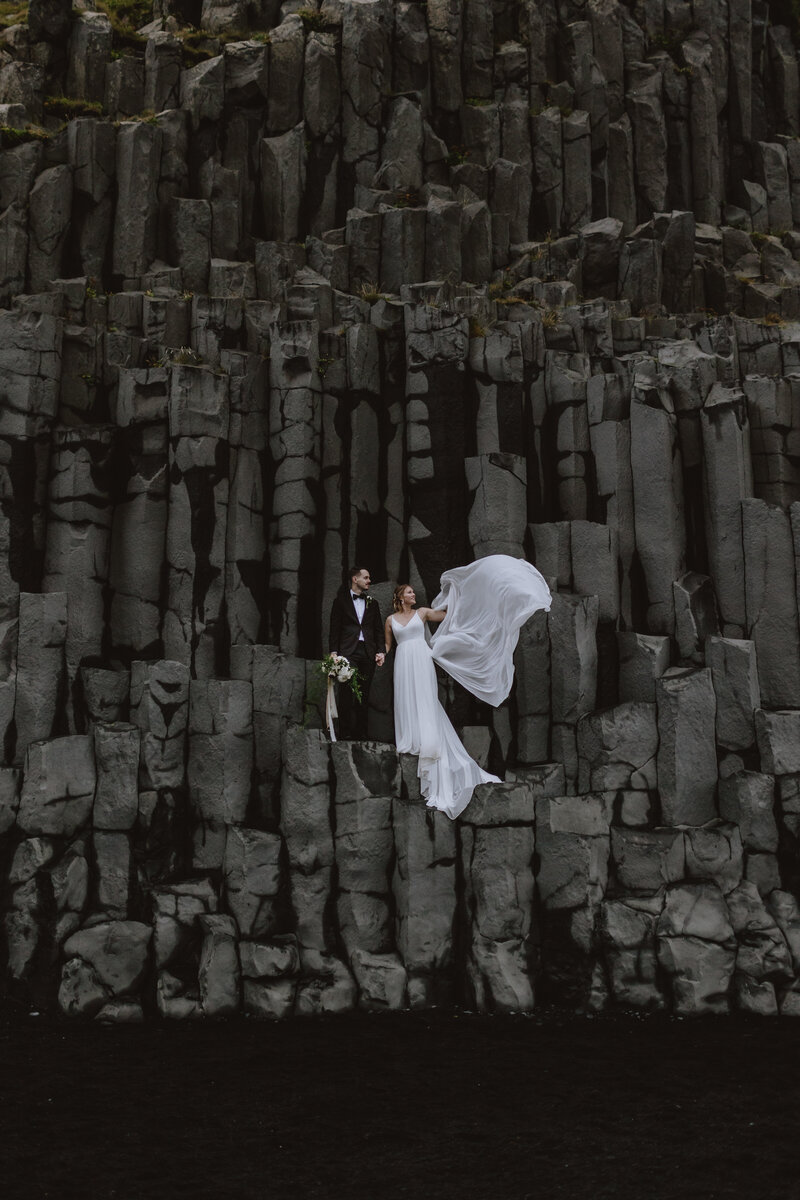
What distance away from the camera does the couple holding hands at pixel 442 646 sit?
13.7 m

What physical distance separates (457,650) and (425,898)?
3197 millimetres

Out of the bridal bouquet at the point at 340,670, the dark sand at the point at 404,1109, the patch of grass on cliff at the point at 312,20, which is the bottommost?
the dark sand at the point at 404,1109

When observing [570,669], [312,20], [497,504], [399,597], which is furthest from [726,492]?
[312,20]

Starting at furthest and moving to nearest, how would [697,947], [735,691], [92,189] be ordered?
1. [92,189]
2. [735,691]
3. [697,947]

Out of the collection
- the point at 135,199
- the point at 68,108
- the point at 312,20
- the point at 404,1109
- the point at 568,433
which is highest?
the point at 312,20

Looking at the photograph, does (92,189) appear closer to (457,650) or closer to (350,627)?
(350,627)

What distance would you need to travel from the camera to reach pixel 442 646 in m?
14.4

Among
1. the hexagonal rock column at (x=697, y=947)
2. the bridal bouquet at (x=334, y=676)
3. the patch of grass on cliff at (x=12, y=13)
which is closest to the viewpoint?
the hexagonal rock column at (x=697, y=947)

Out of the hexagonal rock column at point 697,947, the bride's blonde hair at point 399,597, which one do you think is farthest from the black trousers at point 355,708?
the hexagonal rock column at point 697,947

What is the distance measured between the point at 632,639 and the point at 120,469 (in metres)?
7.69

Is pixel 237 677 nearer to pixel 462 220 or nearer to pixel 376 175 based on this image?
pixel 462 220

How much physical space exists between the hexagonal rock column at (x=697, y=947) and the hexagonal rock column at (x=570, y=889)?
0.81 m

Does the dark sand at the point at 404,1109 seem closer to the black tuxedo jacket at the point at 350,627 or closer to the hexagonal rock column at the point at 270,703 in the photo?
the hexagonal rock column at the point at 270,703

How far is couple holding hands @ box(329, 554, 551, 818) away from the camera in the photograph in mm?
13680
